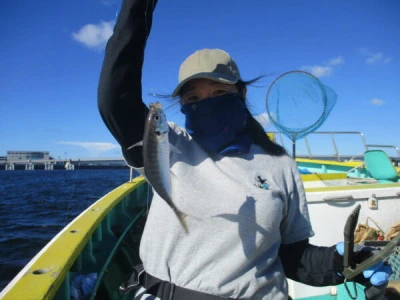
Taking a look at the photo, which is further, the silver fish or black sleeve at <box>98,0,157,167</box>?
black sleeve at <box>98,0,157,167</box>

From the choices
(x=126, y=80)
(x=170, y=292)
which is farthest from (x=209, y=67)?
(x=170, y=292)

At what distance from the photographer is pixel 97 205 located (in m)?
3.91

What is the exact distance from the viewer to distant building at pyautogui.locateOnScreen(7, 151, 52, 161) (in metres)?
117

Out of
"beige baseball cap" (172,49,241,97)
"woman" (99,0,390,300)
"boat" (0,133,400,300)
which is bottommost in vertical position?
"boat" (0,133,400,300)

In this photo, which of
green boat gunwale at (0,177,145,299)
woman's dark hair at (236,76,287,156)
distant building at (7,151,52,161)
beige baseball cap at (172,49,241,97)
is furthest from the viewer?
distant building at (7,151,52,161)

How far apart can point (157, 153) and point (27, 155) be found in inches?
5410

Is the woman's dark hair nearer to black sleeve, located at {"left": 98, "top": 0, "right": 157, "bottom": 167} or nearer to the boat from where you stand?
black sleeve, located at {"left": 98, "top": 0, "right": 157, "bottom": 167}

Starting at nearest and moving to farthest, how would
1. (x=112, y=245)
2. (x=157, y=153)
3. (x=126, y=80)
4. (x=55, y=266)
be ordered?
(x=157, y=153) → (x=126, y=80) → (x=55, y=266) → (x=112, y=245)

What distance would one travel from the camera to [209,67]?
1.79 metres

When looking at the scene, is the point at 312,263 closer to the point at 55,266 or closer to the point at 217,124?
the point at 217,124

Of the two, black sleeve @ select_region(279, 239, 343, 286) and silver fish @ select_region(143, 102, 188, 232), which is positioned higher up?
silver fish @ select_region(143, 102, 188, 232)

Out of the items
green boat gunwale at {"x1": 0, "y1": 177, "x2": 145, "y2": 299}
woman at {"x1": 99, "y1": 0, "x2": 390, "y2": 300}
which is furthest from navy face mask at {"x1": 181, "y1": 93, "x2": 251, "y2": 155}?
green boat gunwale at {"x1": 0, "y1": 177, "x2": 145, "y2": 299}

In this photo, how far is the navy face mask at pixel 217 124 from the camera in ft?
6.03

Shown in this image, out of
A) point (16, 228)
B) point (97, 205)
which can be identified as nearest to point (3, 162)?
point (16, 228)
